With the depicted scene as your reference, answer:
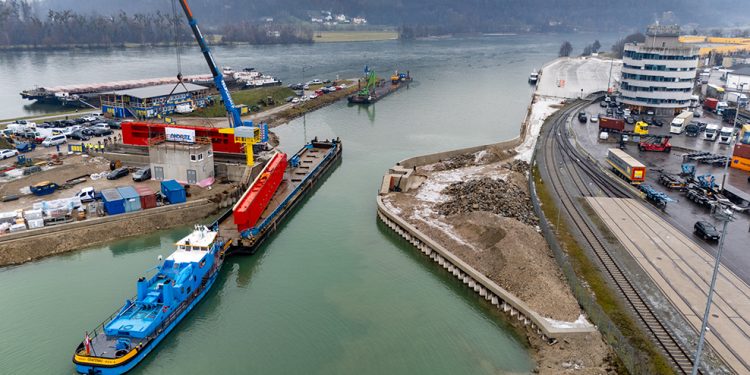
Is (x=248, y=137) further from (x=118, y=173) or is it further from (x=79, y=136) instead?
(x=79, y=136)

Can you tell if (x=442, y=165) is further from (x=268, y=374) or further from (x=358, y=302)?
(x=268, y=374)

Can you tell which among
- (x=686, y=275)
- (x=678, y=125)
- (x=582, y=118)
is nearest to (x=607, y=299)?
(x=686, y=275)

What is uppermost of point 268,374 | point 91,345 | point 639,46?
point 639,46

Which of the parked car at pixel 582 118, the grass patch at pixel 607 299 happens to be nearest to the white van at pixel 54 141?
the grass patch at pixel 607 299

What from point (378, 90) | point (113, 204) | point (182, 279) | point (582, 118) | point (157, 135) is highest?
point (378, 90)

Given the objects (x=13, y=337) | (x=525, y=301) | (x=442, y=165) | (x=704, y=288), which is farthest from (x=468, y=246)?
(x=13, y=337)
